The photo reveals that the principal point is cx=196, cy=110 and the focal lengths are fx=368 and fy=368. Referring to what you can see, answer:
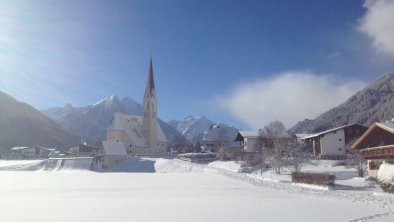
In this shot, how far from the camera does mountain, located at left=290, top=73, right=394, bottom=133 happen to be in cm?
14262

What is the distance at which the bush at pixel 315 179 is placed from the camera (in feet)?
81.9

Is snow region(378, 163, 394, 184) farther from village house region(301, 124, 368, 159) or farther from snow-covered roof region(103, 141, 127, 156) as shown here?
snow-covered roof region(103, 141, 127, 156)

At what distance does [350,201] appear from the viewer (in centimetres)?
1808

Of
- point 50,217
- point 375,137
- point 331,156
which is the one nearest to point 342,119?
point 331,156

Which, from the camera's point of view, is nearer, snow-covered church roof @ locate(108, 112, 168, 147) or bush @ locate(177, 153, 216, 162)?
bush @ locate(177, 153, 216, 162)

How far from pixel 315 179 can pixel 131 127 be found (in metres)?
75.3

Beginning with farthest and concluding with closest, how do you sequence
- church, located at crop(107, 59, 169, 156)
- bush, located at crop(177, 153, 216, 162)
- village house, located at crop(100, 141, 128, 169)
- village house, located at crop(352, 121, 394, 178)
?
church, located at crop(107, 59, 169, 156), bush, located at crop(177, 153, 216, 162), village house, located at crop(100, 141, 128, 169), village house, located at crop(352, 121, 394, 178)

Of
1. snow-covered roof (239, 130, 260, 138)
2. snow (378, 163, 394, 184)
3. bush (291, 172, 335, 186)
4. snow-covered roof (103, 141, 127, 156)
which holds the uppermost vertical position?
snow-covered roof (239, 130, 260, 138)

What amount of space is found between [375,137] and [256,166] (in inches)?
797

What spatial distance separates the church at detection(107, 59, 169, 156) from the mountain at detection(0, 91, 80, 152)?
6625 cm

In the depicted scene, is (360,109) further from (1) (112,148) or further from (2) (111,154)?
(2) (111,154)

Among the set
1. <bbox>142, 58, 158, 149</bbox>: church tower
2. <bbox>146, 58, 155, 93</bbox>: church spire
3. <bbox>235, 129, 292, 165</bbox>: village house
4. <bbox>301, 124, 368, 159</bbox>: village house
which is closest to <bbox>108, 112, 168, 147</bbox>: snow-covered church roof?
<bbox>142, 58, 158, 149</bbox>: church tower

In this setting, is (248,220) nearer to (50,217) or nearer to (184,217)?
(184,217)

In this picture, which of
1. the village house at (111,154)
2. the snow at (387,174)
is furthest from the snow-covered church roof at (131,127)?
the snow at (387,174)
